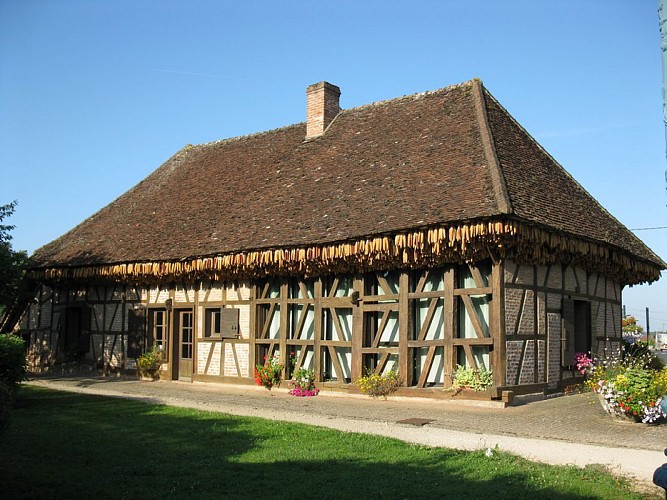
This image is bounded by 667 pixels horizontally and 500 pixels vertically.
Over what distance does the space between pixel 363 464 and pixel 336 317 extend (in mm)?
A: 7371

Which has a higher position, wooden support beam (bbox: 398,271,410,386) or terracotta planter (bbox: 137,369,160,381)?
wooden support beam (bbox: 398,271,410,386)

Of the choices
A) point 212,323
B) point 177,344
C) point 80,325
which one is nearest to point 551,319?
point 212,323

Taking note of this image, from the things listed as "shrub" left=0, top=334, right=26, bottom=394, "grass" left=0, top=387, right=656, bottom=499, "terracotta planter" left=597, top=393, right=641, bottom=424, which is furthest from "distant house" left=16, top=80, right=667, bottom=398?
"shrub" left=0, top=334, right=26, bottom=394

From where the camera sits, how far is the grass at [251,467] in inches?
262

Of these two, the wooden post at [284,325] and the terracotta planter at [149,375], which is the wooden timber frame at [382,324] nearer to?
the wooden post at [284,325]

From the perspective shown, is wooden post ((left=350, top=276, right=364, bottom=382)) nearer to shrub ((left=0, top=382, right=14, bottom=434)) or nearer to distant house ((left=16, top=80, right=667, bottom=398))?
distant house ((left=16, top=80, right=667, bottom=398))

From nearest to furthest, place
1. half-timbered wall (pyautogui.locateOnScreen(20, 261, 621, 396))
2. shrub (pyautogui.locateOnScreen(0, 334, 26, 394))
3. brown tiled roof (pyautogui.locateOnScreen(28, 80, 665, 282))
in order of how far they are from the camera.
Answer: shrub (pyautogui.locateOnScreen(0, 334, 26, 394)) → half-timbered wall (pyautogui.locateOnScreen(20, 261, 621, 396)) → brown tiled roof (pyautogui.locateOnScreen(28, 80, 665, 282))

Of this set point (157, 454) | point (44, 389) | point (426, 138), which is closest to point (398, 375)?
point (426, 138)

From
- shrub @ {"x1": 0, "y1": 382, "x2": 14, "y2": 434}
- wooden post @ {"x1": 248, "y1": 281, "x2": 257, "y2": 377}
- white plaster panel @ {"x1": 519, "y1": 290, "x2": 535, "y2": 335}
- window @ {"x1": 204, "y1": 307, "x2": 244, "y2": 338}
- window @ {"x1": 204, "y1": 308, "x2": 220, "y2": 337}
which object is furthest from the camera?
window @ {"x1": 204, "y1": 308, "x2": 220, "y2": 337}

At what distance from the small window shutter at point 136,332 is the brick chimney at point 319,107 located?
685 centimetres

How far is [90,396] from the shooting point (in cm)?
1474

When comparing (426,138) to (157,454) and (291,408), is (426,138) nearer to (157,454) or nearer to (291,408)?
(291,408)

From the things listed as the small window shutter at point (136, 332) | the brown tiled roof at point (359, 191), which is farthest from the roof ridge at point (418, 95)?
the small window shutter at point (136, 332)

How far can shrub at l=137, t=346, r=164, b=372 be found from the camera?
1873 centimetres
